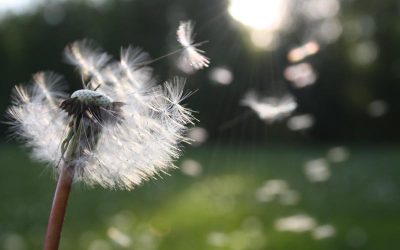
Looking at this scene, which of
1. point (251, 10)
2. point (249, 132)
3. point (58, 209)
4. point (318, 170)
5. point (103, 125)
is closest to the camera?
point (58, 209)

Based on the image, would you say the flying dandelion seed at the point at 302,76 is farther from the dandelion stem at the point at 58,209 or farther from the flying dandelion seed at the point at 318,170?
the dandelion stem at the point at 58,209

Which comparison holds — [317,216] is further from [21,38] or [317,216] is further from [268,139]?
[21,38]

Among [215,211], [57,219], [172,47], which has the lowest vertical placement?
[57,219]

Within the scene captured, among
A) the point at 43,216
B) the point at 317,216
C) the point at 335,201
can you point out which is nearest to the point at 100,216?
the point at 43,216

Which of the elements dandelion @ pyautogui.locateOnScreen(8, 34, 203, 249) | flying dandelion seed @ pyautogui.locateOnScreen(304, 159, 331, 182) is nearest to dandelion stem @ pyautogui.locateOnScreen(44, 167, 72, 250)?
dandelion @ pyautogui.locateOnScreen(8, 34, 203, 249)

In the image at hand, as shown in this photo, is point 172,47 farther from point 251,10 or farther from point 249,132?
point 251,10

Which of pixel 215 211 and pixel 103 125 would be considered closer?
pixel 103 125

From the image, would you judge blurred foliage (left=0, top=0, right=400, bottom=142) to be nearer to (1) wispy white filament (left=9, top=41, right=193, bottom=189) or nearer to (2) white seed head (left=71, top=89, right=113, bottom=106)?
(1) wispy white filament (left=9, top=41, right=193, bottom=189)

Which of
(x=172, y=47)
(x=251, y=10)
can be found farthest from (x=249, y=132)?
(x=251, y=10)
